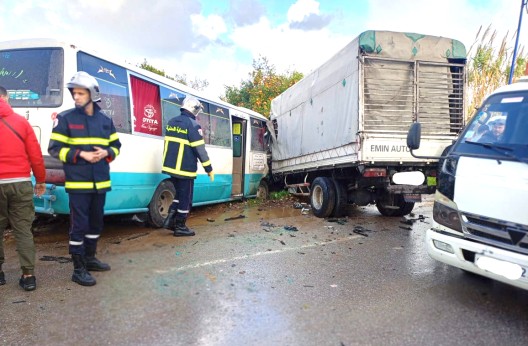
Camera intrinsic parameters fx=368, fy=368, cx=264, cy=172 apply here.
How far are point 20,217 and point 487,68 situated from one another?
1135 cm

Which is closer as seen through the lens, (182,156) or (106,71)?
(106,71)

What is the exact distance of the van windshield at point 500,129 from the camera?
309cm

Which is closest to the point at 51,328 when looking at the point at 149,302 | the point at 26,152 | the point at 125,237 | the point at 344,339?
the point at 149,302

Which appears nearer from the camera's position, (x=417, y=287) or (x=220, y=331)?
(x=220, y=331)

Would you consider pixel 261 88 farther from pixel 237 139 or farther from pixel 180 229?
pixel 180 229

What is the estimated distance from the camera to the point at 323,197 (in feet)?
22.6

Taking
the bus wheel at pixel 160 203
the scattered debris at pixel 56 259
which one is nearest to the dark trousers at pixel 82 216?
the scattered debris at pixel 56 259

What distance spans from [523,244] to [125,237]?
460 centimetres

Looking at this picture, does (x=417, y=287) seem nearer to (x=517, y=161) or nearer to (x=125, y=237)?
(x=517, y=161)

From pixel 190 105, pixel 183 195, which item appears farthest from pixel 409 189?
pixel 190 105

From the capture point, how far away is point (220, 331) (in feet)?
8.61

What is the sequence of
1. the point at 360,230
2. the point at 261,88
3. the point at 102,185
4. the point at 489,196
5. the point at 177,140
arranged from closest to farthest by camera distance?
the point at 489,196 < the point at 102,185 < the point at 177,140 < the point at 360,230 < the point at 261,88

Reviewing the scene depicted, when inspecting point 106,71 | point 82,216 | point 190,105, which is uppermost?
point 106,71

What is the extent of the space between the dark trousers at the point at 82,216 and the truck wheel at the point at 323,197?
4.27 meters
